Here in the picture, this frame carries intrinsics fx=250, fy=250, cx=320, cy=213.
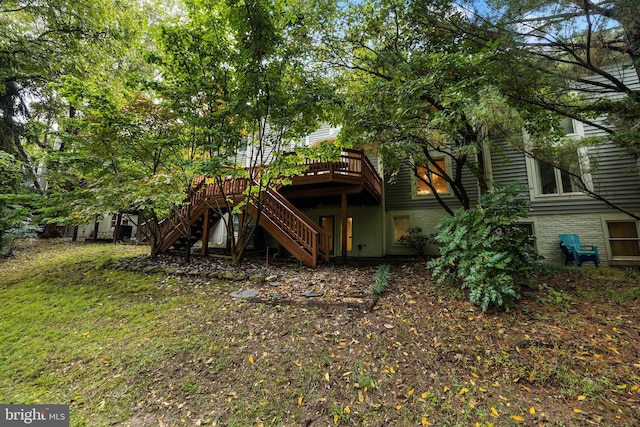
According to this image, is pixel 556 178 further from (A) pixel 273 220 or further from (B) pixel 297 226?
(A) pixel 273 220

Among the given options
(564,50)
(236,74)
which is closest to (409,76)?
(564,50)

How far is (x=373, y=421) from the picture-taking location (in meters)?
2.39

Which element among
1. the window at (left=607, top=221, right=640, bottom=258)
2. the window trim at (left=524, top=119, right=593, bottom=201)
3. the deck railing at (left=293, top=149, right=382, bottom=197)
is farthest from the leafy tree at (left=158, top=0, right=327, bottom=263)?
the window at (left=607, top=221, right=640, bottom=258)

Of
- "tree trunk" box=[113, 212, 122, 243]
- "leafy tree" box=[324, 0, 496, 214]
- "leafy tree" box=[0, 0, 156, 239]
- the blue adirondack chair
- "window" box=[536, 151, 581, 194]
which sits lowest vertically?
the blue adirondack chair

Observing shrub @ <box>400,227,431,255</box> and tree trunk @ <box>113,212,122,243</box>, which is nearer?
shrub @ <box>400,227,431,255</box>

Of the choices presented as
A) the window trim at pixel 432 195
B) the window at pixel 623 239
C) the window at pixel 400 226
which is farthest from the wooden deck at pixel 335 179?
the window at pixel 623 239

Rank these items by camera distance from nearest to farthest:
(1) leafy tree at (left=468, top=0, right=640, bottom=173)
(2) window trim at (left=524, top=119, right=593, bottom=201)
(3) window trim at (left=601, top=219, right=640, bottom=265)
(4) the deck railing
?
(1) leafy tree at (left=468, top=0, right=640, bottom=173) < (3) window trim at (left=601, top=219, right=640, bottom=265) < (2) window trim at (left=524, top=119, right=593, bottom=201) < (4) the deck railing

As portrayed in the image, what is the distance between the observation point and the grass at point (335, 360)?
97.9 inches

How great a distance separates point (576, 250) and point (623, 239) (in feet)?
4.66

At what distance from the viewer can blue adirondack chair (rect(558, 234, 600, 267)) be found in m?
7.45

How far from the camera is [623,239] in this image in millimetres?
7609

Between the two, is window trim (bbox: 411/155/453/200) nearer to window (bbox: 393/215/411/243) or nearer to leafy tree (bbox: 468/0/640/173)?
window (bbox: 393/215/411/243)

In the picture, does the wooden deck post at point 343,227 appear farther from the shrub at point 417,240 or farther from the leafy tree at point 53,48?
the leafy tree at point 53,48

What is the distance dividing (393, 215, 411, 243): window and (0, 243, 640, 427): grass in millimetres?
5404
